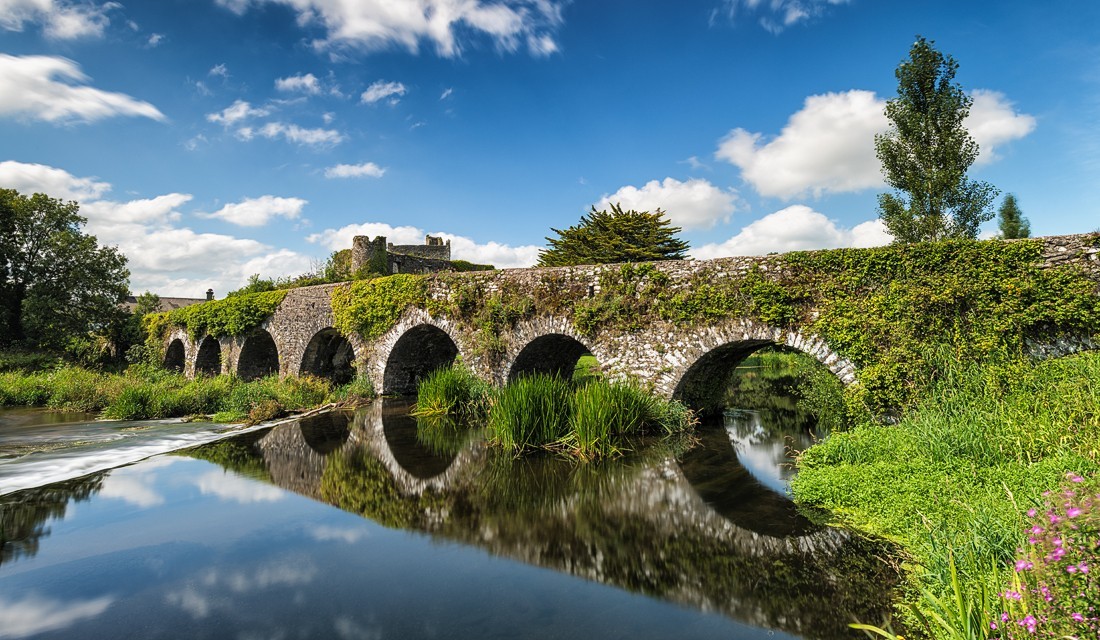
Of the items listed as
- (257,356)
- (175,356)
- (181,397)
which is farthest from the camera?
(175,356)

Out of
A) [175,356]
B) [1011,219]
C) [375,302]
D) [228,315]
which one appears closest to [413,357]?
[375,302]

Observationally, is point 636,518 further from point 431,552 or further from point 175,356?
point 175,356

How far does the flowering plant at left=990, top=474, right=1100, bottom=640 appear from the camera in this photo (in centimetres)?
253

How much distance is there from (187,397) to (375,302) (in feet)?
18.6

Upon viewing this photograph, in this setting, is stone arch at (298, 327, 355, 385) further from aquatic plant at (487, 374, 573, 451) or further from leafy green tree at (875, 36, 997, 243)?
leafy green tree at (875, 36, 997, 243)

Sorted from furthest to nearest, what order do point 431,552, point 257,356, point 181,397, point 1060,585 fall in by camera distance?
1. point 257,356
2. point 181,397
3. point 431,552
4. point 1060,585

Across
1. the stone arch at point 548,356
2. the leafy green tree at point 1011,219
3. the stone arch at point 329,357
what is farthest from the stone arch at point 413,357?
the leafy green tree at point 1011,219

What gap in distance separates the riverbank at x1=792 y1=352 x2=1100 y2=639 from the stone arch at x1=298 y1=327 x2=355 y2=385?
1674cm

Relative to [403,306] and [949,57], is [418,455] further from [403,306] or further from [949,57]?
[949,57]

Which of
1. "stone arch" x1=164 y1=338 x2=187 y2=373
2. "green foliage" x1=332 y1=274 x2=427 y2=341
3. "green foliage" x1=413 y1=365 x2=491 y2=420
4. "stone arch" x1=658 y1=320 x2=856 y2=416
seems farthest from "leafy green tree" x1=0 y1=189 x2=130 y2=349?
"stone arch" x1=658 y1=320 x2=856 y2=416

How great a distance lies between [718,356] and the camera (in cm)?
1154

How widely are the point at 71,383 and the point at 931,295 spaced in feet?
78.6

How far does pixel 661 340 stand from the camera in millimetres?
11062

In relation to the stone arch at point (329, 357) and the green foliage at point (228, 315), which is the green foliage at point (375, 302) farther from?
the green foliage at point (228, 315)
